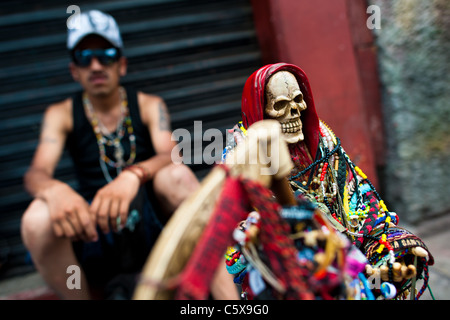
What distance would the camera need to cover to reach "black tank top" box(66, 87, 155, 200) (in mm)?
2344

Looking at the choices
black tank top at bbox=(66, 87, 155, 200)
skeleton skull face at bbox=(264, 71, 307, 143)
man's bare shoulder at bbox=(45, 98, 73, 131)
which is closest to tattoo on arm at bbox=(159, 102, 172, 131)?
black tank top at bbox=(66, 87, 155, 200)

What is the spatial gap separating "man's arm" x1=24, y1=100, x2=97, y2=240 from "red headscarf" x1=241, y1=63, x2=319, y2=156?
86 cm

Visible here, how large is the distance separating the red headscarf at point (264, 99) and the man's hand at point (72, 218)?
84 centimetres

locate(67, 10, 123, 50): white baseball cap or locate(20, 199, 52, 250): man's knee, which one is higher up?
locate(67, 10, 123, 50): white baseball cap

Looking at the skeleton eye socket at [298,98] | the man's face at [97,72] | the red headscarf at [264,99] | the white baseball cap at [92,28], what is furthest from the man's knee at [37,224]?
the skeleton eye socket at [298,98]

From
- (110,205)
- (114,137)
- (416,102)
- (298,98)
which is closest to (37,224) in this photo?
(110,205)

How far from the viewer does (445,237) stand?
3.13m

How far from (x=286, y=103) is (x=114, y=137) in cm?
135

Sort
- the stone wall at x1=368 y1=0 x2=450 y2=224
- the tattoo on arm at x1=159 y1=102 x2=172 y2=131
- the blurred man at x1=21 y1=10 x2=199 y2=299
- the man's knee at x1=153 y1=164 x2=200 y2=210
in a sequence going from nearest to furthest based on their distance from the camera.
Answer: the blurred man at x1=21 y1=10 x2=199 y2=299
the man's knee at x1=153 y1=164 x2=200 y2=210
the tattoo on arm at x1=159 y1=102 x2=172 y2=131
the stone wall at x1=368 y1=0 x2=450 y2=224

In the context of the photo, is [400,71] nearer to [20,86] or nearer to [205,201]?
[205,201]

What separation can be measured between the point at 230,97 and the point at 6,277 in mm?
2304

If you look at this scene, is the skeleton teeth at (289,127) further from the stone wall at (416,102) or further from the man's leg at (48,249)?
the stone wall at (416,102)

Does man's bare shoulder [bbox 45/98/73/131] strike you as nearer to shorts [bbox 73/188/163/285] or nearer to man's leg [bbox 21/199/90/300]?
man's leg [bbox 21/199/90/300]

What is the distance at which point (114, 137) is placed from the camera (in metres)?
2.40
